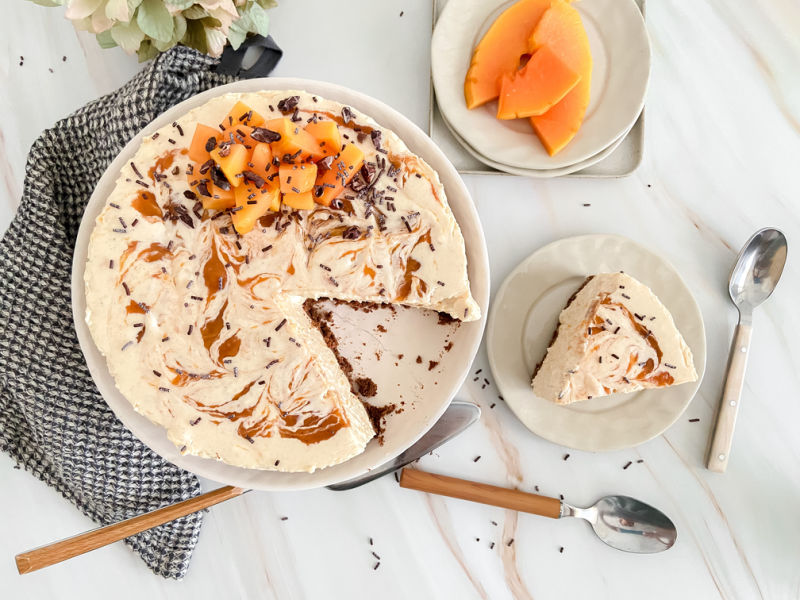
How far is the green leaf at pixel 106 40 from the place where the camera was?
220 cm

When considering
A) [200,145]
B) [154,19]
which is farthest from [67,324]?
[154,19]

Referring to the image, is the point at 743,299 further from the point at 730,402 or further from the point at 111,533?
the point at 111,533

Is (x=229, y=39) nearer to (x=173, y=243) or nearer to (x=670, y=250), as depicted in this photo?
(x=173, y=243)

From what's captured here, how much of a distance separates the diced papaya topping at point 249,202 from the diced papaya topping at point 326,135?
7.8 inches

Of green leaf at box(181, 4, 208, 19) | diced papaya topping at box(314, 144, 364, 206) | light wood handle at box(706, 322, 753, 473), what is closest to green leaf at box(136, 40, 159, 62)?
green leaf at box(181, 4, 208, 19)

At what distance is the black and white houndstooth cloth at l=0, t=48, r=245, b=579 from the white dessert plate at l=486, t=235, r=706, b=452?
4.23 feet

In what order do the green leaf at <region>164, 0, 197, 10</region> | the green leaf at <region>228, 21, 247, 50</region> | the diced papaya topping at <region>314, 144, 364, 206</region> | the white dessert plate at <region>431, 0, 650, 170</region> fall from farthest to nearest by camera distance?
1. the white dessert plate at <region>431, 0, 650, 170</region>
2. the green leaf at <region>228, 21, 247, 50</region>
3. the green leaf at <region>164, 0, 197, 10</region>
4. the diced papaya topping at <region>314, 144, 364, 206</region>

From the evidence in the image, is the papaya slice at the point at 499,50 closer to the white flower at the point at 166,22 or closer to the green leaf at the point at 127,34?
the white flower at the point at 166,22

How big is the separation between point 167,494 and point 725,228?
241 cm

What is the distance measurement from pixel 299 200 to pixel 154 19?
2.72 ft

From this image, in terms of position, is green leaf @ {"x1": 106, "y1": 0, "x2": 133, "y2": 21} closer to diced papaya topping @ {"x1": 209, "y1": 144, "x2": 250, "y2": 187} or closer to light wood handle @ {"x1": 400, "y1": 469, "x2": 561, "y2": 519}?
diced papaya topping @ {"x1": 209, "y1": 144, "x2": 250, "y2": 187}

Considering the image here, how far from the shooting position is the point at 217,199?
185 centimetres

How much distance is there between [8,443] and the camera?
92.0 inches

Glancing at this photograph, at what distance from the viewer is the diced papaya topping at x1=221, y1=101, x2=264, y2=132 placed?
1.87 metres
